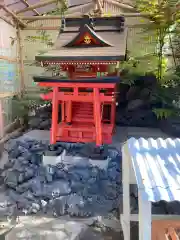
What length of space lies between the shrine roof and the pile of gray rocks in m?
2.28

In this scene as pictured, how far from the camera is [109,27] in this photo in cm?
711

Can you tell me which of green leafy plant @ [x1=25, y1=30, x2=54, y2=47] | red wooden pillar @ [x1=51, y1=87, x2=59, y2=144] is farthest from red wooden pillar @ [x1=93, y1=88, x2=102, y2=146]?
green leafy plant @ [x1=25, y1=30, x2=54, y2=47]

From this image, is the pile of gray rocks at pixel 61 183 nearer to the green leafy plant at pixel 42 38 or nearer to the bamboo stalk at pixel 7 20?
the bamboo stalk at pixel 7 20

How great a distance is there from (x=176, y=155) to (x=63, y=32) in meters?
5.65

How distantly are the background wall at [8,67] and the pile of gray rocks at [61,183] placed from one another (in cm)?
197

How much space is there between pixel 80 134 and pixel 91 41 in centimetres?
236

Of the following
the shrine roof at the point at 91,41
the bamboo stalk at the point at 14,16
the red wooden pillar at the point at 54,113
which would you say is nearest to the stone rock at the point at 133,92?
the shrine roof at the point at 91,41

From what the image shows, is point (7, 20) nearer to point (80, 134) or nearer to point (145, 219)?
point (80, 134)

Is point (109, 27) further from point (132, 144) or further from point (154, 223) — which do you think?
point (154, 223)

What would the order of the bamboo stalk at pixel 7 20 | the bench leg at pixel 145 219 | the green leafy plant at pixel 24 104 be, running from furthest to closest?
the green leafy plant at pixel 24 104
the bamboo stalk at pixel 7 20
the bench leg at pixel 145 219

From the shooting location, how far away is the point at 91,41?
6.41 meters

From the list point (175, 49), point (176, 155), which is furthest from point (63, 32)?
point (176, 155)

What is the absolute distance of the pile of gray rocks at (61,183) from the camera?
5.07 meters

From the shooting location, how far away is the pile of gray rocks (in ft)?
16.6
